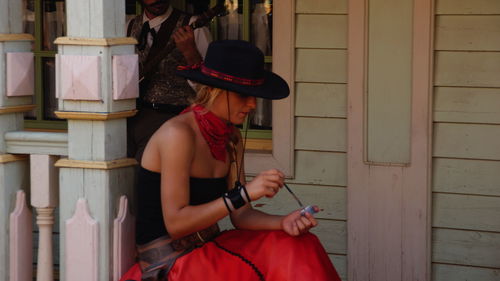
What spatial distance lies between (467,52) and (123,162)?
1.98 meters

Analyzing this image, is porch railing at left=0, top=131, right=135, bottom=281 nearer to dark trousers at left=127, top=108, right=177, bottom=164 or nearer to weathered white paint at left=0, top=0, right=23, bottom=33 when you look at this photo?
weathered white paint at left=0, top=0, right=23, bottom=33

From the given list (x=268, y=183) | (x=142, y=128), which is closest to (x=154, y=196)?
(x=268, y=183)

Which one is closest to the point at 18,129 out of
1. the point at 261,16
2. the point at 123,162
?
the point at 123,162

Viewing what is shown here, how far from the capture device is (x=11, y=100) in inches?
184

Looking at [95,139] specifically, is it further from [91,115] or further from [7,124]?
[7,124]

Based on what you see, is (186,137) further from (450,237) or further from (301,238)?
(450,237)

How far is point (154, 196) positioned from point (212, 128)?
0.36 metres

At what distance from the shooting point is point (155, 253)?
14.3 ft

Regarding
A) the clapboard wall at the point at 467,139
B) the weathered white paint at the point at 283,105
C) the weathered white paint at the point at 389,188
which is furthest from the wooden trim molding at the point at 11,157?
the clapboard wall at the point at 467,139

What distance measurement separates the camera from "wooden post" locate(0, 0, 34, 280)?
15.2 feet

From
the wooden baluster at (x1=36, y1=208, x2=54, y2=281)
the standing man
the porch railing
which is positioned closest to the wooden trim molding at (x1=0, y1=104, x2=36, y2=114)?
the porch railing

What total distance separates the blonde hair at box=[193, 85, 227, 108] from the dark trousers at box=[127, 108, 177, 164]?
126 cm

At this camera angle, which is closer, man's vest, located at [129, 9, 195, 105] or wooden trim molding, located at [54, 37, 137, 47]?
wooden trim molding, located at [54, 37, 137, 47]

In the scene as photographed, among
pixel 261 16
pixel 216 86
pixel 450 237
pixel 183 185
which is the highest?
pixel 261 16
